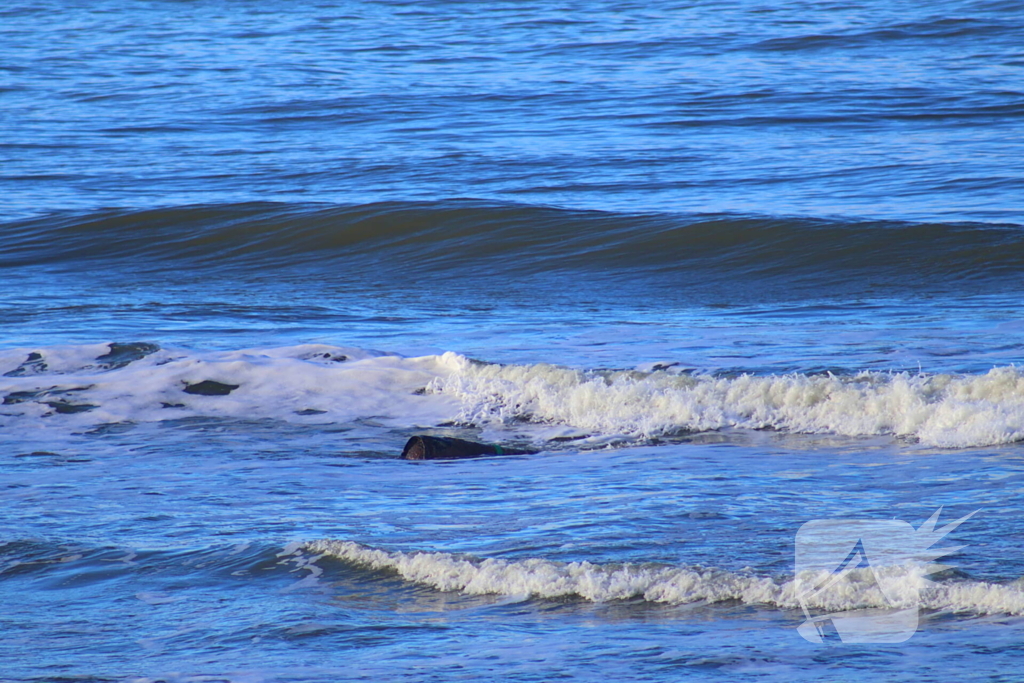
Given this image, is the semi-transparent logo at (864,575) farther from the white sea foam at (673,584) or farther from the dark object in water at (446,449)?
the dark object in water at (446,449)

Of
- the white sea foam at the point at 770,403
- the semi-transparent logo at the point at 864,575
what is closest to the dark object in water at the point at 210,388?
the white sea foam at the point at 770,403

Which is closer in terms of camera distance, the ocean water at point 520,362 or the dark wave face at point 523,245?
the ocean water at point 520,362

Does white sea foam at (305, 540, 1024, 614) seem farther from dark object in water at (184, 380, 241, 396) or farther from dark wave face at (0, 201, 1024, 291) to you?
dark wave face at (0, 201, 1024, 291)

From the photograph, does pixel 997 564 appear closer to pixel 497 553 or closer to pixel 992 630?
pixel 992 630

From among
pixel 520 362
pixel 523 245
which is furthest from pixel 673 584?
pixel 523 245

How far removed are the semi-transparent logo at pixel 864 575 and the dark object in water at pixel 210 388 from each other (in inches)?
168

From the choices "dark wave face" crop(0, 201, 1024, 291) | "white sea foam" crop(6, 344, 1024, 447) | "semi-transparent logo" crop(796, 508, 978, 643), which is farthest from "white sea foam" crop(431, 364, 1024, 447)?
"dark wave face" crop(0, 201, 1024, 291)

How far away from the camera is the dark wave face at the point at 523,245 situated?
11266mm

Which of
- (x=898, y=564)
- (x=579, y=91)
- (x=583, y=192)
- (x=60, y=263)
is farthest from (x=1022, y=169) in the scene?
(x=898, y=564)

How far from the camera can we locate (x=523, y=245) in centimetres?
1316

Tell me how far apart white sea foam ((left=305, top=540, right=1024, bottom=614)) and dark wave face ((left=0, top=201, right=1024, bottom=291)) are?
7.05m

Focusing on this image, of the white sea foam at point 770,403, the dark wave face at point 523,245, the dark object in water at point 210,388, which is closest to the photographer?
the white sea foam at point 770,403

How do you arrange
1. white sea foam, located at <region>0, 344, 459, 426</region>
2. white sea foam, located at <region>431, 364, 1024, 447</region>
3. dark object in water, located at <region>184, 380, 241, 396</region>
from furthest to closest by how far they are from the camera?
1. dark object in water, located at <region>184, 380, 241, 396</region>
2. white sea foam, located at <region>0, 344, 459, 426</region>
3. white sea foam, located at <region>431, 364, 1024, 447</region>

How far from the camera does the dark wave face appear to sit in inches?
444
